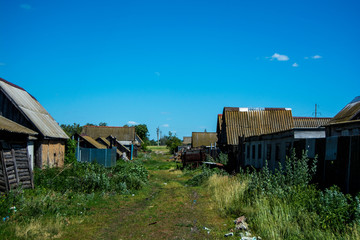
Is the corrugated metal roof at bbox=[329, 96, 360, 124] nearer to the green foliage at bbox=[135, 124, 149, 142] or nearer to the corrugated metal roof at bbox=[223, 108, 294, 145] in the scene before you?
the corrugated metal roof at bbox=[223, 108, 294, 145]

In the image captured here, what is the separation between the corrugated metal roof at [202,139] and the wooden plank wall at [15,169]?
128 feet

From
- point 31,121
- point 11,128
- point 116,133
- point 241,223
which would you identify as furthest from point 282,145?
point 116,133

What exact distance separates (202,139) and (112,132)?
47.8ft

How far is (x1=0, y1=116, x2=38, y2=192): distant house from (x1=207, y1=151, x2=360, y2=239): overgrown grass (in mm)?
7441

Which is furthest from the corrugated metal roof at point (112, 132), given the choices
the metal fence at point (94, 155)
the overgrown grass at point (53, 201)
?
the overgrown grass at point (53, 201)

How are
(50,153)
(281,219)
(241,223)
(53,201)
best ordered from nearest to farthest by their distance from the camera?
(281,219), (241,223), (53,201), (50,153)

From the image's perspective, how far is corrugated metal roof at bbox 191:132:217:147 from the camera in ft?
168

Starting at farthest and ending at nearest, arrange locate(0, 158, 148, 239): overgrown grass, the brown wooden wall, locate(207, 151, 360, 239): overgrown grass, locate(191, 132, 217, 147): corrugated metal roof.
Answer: locate(191, 132, 217, 147): corrugated metal roof
the brown wooden wall
locate(0, 158, 148, 239): overgrown grass
locate(207, 151, 360, 239): overgrown grass

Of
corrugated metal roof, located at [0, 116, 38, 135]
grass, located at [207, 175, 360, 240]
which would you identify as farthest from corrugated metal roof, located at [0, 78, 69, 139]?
grass, located at [207, 175, 360, 240]

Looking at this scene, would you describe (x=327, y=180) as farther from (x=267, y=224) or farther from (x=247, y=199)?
(x=267, y=224)

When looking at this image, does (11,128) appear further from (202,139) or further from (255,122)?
(202,139)

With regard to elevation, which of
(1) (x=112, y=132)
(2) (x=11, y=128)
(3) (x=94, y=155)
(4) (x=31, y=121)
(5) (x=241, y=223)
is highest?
(4) (x=31, y=121)

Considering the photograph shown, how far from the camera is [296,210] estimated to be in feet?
24.0

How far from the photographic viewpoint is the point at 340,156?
329 inches
